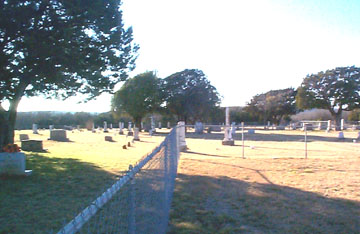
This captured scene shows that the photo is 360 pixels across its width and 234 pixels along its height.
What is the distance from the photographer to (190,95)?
5525 centimetres

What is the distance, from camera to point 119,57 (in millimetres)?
13438

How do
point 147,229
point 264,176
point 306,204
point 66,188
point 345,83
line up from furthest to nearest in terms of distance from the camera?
point 345,83 → point 264,176 → point 66,188 → point 306,204 → point 147,229

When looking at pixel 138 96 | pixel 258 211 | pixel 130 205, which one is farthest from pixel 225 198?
pixel 138 96

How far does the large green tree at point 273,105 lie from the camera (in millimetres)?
73213

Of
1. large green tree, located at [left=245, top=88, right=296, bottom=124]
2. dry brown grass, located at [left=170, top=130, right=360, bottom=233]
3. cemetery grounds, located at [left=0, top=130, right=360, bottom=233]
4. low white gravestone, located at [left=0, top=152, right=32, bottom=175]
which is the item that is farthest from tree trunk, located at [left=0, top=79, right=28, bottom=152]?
large green tree, located at [left=245, top=88, right=296, bottom=124]

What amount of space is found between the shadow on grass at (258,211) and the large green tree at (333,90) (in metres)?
58.7

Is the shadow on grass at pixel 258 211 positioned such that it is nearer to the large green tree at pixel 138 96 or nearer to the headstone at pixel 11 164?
the headstone at pixel 11 164

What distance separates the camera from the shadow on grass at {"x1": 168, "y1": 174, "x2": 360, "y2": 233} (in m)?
5.07

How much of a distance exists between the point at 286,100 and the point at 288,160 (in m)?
64.3

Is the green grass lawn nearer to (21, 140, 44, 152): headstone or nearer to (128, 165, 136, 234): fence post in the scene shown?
(128, 165, 136, 234): fence post

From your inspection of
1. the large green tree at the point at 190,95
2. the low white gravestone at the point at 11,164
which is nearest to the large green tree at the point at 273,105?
the large green tree at the point at 190,95

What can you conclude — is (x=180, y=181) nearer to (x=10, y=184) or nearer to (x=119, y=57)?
(x=10, y=184)

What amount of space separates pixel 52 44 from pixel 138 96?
124 feet

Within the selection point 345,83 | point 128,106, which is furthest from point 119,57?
point 345,83
